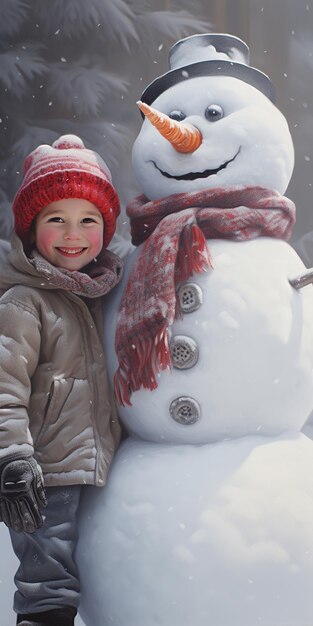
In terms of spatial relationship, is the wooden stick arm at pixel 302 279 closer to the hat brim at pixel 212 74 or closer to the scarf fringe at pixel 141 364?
the scarf fringe at pixel 141 364

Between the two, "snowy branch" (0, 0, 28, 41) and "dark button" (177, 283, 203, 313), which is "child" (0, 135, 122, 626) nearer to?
"dark button" (177, 283, 203, 313)

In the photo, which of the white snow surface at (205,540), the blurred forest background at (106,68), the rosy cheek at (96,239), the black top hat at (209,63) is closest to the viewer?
the white snow surface at (205,540)

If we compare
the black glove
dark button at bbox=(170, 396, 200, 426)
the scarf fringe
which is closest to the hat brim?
the scarf fringe

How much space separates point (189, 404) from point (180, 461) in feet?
0.31

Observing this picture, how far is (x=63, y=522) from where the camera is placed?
133cm

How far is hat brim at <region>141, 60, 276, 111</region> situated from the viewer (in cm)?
154

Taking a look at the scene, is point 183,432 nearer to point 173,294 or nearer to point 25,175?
point 173,294

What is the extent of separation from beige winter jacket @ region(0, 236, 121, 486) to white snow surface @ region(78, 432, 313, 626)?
3.3 inches

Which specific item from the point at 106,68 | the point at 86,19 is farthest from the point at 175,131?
the point at 86,19

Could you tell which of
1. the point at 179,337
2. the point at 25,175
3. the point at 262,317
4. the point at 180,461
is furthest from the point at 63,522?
the point at 25,175

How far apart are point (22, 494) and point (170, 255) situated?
452 millimetres

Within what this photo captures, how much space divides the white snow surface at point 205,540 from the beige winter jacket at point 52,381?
8 centimetres

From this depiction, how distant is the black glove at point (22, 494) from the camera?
4.09ft

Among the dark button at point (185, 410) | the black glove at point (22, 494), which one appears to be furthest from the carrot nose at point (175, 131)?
the black glove at point (22, 494)
